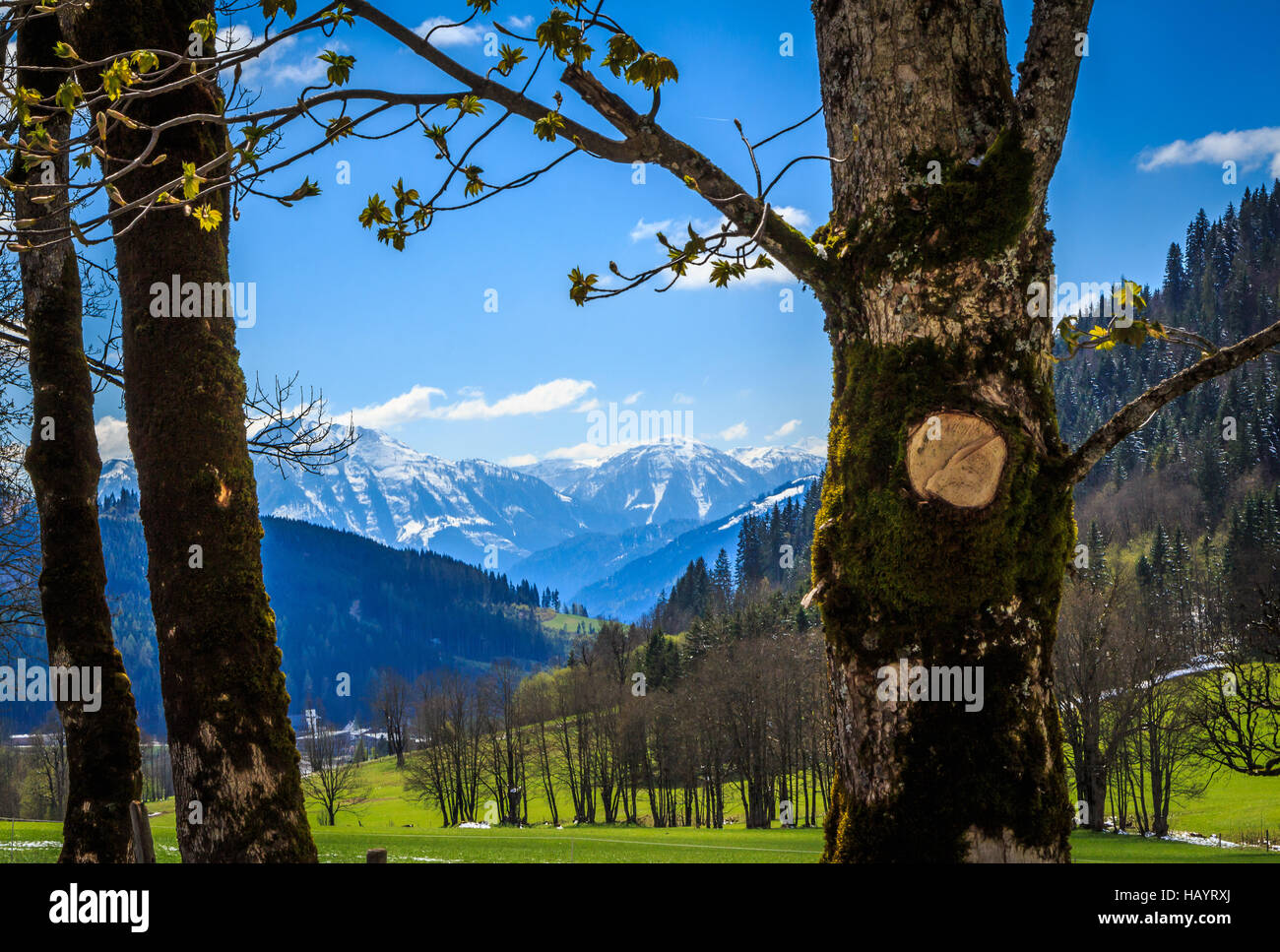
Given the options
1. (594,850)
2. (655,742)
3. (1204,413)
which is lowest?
(655,742)

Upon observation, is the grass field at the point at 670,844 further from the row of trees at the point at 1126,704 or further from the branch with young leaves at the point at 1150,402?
the branch with young leaves at the point at 1150,402

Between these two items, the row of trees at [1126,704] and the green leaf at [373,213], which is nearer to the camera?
the green leaf at [373,213]

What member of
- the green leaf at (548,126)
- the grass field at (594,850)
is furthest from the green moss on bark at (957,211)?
the grass field at (594,850)

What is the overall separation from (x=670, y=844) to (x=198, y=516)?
3201 centimetres

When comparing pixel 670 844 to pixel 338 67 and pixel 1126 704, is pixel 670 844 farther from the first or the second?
pixel 338 67

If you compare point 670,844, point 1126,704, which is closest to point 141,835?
point 670,844

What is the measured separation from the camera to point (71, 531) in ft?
25.4

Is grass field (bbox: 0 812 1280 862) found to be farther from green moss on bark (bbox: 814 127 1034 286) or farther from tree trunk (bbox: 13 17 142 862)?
green moss on bark (bbox: 814 127 1034 286)

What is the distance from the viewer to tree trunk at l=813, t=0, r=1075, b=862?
3.23 metres

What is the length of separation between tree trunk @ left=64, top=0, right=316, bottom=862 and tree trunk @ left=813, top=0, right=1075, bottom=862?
3.20 metres

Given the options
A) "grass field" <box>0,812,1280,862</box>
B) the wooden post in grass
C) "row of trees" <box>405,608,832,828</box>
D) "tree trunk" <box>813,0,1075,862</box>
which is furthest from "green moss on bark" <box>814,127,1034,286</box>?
"row of trees" <box>405,608,832,828</box>

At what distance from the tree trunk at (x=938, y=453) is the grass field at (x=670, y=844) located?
1086cm

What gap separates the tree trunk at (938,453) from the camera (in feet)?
10.6

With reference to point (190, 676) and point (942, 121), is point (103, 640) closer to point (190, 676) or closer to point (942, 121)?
point (190, 676)
